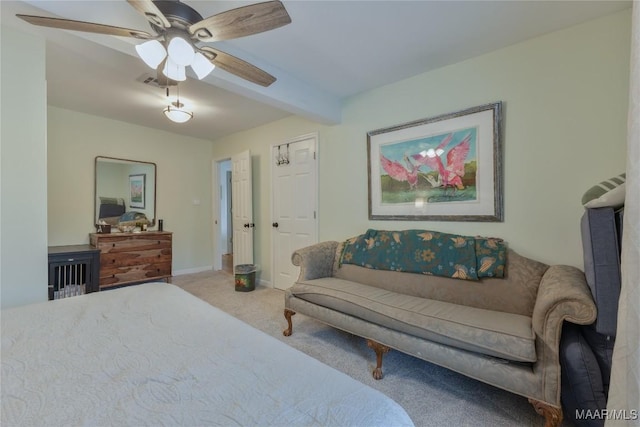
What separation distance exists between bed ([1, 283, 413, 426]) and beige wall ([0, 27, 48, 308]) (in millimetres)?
1000

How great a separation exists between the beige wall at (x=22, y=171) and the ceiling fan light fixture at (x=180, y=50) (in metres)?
1.39

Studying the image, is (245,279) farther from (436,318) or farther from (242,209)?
(436,318)

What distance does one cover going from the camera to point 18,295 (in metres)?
1.94

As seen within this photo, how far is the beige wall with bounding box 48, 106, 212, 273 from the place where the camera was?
12.2 ft

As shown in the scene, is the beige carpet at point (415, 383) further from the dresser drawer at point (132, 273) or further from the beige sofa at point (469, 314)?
the dresser drawer at point (132, 273)

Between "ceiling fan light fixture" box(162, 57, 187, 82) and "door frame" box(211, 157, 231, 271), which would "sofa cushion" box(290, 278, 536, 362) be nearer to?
"ceiling fan light fixture" box(162, 57, 187, 82)

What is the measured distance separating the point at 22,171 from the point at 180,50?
1574 mm

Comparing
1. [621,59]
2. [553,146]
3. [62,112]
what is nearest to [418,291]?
[553,146]

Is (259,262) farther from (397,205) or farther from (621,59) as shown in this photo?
(621,59)

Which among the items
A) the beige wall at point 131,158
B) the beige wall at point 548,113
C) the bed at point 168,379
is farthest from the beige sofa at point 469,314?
the beige wall at point 131,158

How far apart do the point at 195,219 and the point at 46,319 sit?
4064 mm

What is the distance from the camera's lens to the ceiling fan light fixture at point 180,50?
1397 mm

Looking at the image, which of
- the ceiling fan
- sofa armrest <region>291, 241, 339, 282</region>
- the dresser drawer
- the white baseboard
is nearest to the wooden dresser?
the dresser drawer

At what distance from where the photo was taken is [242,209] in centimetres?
452
